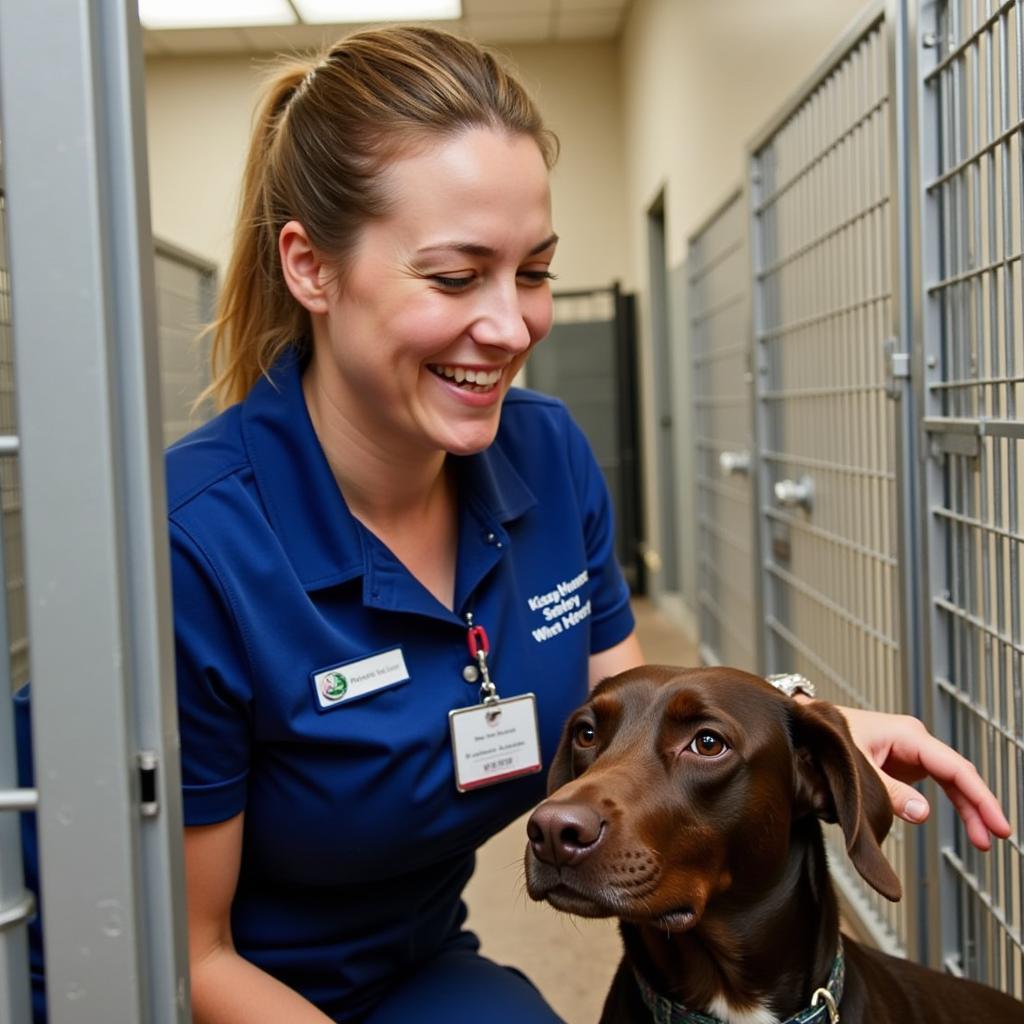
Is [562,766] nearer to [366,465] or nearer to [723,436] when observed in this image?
[366,465]

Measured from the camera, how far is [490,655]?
1519mm

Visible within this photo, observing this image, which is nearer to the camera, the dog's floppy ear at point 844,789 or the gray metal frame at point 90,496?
the gray metal frame at point 90,496

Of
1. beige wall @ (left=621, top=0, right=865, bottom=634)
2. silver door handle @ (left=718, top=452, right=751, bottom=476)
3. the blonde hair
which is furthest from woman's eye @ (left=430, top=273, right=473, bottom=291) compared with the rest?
silver door handle @ (left=718, top=452, right=751, bottom=476)

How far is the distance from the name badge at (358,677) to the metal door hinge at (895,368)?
97 centimetres

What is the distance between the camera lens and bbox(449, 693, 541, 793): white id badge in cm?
145

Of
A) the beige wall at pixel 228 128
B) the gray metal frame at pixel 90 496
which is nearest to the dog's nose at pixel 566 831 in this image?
the gray metal frame at pixel 90 496

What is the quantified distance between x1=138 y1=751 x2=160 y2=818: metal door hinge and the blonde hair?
73 centimetres

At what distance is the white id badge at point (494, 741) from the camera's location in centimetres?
145

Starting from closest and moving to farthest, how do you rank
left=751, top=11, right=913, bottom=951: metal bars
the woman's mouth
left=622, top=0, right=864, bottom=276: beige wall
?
the woman's mouth
left=751, top=11, right=913, bottom=951: metal bars
left=622, top=0, right=864, bottom=276: beige wall

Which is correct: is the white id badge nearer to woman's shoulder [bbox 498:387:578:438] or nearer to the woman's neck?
the woman's neck

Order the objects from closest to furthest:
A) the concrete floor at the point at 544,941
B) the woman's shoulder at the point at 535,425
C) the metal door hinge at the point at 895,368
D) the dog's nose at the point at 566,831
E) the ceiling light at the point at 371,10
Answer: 1. the dog's nose at the point at 566,831
2. the woman's shoulder at the point at 535,425
3. the metal door hinge at the point at 895,368
4. the concrete floor at the point at 544,941
5. the ceiling light at the point at 371,10

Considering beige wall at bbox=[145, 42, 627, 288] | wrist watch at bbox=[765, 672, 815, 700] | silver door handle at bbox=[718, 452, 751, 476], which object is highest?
beige wall at bbox=[145, 42, 627, 288]

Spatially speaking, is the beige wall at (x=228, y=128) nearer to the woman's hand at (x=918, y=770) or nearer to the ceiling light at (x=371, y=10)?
the ceiling light at (x=371, y=10)

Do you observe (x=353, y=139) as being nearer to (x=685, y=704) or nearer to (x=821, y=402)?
(x=685, y=704)
